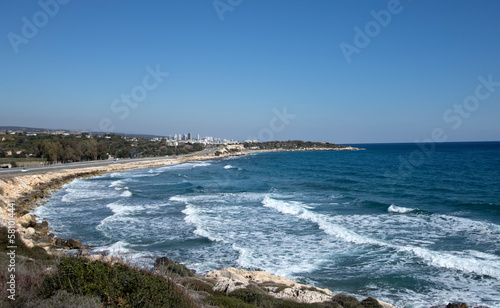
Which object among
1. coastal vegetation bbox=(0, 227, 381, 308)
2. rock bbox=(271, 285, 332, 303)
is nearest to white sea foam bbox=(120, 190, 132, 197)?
rock bbox=(271, 285, 332, 303)

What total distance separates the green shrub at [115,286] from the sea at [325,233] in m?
1.28

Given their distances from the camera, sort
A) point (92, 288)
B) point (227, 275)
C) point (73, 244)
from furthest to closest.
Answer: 1. point (73, 244)
2. point (227, 275)
3. point (92, 288)

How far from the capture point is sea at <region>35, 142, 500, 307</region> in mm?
11281

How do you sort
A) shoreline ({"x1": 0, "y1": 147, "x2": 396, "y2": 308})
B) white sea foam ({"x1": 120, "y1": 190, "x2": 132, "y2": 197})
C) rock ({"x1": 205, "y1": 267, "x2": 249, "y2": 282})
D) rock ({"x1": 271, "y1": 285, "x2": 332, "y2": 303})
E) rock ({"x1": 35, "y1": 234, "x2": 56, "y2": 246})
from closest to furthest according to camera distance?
rock ({"x1": 271, "y1": 285, "x2": 332, "y2": 303})
shoreline ({"x1": 0, "y1": 147, "x2": 396, "y2": 308})
rock ({"x1": 205, "y1": 267, "x2": 249, "y2": 282})
rock ({"x1": 35, "y1": 234, "x2": 56, "y2": 246})
white sea foam ({"x1": 120, "y1": 190, "x2": 132, "y2": 197})

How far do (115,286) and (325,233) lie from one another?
A: 13.0 meters

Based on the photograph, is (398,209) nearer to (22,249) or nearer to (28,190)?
(22,249)

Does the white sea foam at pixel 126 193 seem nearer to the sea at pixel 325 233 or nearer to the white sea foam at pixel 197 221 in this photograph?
A: the sea at pixel 325 233

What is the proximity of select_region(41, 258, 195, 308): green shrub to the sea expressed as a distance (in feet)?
4.20

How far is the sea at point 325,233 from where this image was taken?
37.0 feet

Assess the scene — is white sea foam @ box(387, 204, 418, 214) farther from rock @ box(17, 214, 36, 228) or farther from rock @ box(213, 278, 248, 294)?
rock @ box(17, 214, 36, 228)

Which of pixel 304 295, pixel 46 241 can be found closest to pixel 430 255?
pixel 304 295

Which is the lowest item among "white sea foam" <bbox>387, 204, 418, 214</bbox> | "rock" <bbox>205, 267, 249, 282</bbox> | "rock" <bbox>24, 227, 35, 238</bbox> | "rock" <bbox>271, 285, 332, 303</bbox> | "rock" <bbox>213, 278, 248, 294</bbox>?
"rock" <bbox>24, 227, 35, 238</bbox>

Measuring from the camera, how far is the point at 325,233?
1702 centimetres

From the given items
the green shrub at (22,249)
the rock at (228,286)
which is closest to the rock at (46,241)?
the green shrub at (22,249)
